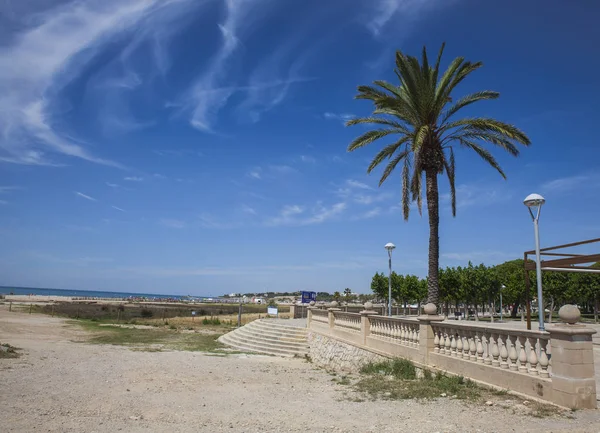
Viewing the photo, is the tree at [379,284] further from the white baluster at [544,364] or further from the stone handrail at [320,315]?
the white baluster at [544,364]

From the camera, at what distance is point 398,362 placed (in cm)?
1255

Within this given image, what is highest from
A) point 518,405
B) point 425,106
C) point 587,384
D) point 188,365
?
point 425,106

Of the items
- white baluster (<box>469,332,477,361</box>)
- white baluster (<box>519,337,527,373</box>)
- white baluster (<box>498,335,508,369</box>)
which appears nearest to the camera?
white baluster (<box>519,337,527,373</box>)

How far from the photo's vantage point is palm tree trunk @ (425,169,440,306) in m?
17.3

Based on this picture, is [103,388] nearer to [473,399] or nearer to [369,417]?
[369,417]

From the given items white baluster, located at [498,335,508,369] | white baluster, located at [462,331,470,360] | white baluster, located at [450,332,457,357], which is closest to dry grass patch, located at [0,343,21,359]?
white baluster, located at [450,332,457,357]

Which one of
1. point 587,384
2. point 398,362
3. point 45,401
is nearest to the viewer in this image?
point 587,384

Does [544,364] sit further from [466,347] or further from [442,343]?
[442,343]

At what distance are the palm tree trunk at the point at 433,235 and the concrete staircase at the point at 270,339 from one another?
24.9ft

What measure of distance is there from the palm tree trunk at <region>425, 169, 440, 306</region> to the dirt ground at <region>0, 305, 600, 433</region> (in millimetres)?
5429

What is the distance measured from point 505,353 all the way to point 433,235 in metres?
8.61

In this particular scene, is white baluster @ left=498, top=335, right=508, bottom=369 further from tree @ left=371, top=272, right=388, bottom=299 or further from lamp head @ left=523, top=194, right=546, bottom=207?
tree @ left=371, top=272, right=388, bottom=299

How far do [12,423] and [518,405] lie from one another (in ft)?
30.2

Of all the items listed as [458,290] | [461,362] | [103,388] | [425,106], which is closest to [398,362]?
[461,362]
